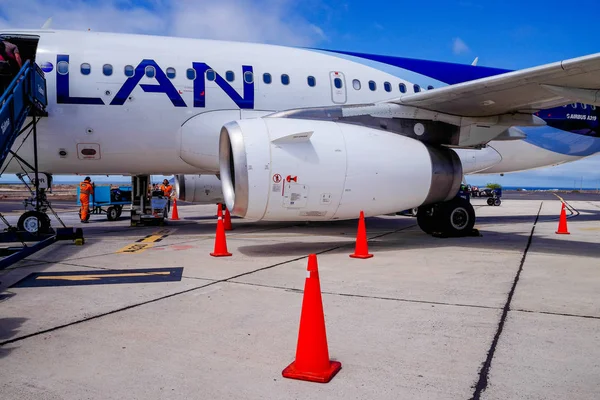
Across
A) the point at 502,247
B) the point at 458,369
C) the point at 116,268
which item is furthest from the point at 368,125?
the point at 458,369

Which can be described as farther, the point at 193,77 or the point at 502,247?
the point at 193,77

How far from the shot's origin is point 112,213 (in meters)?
16.8

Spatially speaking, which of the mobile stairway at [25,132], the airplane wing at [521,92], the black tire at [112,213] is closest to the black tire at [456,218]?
the airplane wing at [521,92]

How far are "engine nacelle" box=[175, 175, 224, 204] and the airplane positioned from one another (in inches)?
147

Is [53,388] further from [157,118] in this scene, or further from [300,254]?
[157,118]

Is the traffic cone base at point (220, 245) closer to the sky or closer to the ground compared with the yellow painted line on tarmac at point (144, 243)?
closer to the sky

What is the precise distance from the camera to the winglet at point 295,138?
6.96 metres

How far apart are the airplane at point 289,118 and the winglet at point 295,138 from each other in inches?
0.7

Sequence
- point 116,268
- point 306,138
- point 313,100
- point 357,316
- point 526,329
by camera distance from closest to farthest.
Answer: point 526,329, point 357,316, point 116,268, point 306,138, point 313,100

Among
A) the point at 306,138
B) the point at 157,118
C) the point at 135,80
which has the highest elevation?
the point at 135,80

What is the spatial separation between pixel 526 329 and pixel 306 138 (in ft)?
13.9

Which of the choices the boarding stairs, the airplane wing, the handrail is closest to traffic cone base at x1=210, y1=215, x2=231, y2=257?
the boarding stairs

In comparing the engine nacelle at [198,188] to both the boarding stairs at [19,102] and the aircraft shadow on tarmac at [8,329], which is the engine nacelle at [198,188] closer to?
the boarding stairs at [19,102]

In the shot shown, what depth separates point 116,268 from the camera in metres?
6.23
